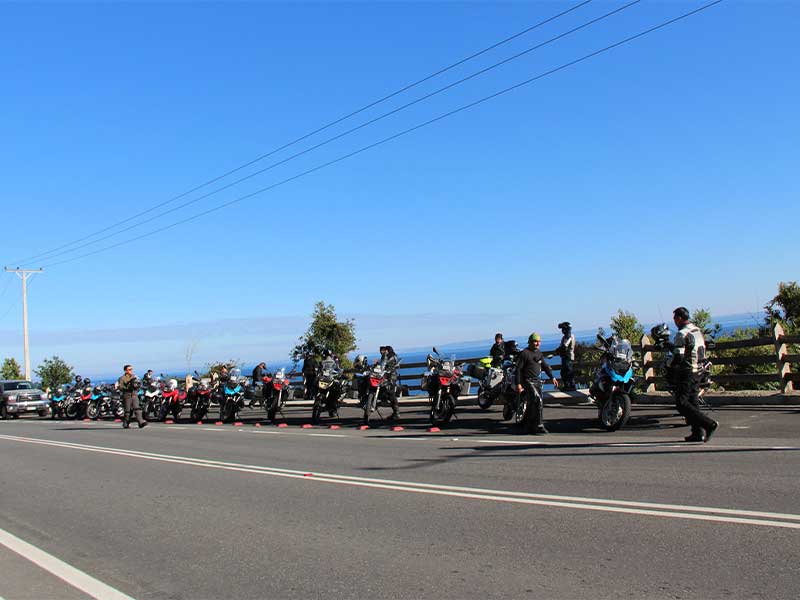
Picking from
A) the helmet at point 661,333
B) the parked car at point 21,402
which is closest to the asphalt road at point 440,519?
the helmet at point 661,333

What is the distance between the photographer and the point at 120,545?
714cm

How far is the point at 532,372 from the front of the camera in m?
14.2

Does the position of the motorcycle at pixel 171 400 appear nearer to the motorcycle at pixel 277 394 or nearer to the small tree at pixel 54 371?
the motorcycle at pixel 277 394

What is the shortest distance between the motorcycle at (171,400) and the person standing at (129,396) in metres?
3.08

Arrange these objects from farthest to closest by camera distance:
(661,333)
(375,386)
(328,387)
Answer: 1. (328,387)
2. (375,386)
3. (661,333)

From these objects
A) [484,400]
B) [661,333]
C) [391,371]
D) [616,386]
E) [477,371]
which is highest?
[661,333]

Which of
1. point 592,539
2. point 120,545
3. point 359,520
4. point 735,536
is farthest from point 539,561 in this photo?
point 120,545

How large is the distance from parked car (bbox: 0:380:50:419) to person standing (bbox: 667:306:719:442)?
3403 centimetres

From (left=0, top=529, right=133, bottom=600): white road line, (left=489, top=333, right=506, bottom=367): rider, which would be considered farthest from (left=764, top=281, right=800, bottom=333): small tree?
(left=0, top=529, right=133, bottom=600): white road line

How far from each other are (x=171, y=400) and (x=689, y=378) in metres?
19.7

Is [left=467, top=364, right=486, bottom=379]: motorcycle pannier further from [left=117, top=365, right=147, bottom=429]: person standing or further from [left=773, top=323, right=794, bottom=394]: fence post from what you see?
[left=117, top=365, right=147, bottom=429]: person standing

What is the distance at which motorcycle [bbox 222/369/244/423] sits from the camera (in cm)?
2311

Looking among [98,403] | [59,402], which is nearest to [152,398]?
[98,403]

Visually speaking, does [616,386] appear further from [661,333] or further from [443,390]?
[443,390]
